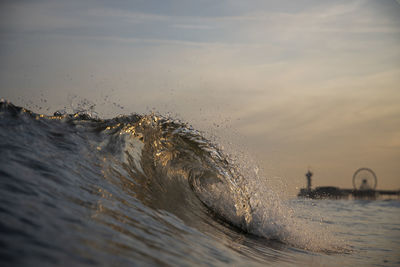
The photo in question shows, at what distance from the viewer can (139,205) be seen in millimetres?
3188

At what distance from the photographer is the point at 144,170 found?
449cm

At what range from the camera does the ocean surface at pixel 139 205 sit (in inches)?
→ 74.9

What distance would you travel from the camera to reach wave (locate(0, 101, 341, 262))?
9.50 ft

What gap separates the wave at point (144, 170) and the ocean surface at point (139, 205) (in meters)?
0.02

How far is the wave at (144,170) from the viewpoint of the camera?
290 centimetres

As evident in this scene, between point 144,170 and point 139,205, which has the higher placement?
point 144,170

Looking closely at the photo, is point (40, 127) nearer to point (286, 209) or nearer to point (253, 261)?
point (253, 261)

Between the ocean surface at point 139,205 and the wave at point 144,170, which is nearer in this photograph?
the ocean surface at point 139,205

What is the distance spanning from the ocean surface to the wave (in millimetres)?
16

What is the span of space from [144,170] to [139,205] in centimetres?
132

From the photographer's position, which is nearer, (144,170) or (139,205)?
(139,205)

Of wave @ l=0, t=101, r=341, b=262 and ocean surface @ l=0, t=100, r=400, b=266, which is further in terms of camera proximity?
wave @ l=0, t=101, r=341, b=262

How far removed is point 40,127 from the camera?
3877 mm

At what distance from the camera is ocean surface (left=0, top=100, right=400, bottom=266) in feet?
6.24
